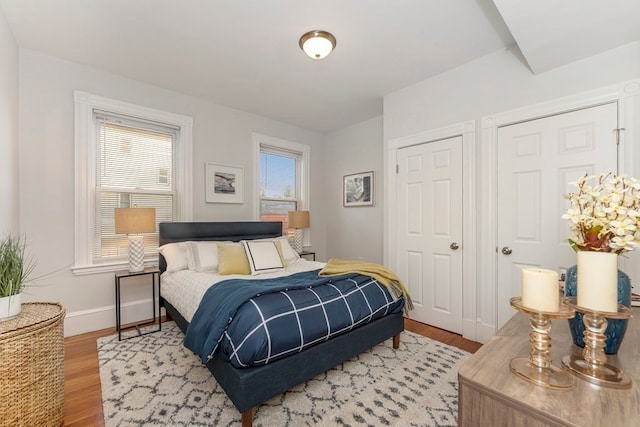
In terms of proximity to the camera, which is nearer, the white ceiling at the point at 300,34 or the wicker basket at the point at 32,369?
the wicker basket at the point at 32,369

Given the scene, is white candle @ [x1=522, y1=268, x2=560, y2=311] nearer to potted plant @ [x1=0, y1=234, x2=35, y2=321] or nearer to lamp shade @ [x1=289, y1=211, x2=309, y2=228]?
potted plant @ [x1=0, y1=234, x2=35, y2=321]

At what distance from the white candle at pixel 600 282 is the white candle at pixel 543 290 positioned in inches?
4.6

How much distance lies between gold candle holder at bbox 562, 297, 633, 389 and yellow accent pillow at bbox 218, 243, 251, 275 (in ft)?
8.26

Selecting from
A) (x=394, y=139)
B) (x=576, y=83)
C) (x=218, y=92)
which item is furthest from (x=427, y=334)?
(x=218, y=92)

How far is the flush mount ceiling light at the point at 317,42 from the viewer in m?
2.34

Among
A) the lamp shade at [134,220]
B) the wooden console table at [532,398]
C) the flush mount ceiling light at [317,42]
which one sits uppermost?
the flush mount ceiling light at [317,42]

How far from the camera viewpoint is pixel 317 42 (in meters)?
2.35

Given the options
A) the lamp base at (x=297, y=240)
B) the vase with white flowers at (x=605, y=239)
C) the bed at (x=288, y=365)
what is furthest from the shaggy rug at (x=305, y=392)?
the lamp base at (x=297, y=240)

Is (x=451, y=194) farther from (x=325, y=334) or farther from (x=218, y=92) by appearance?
(x=218, y=92)

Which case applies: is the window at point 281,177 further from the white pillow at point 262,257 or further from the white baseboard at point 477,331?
the white baseboard at point 477,331

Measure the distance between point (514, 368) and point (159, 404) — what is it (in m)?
2.02

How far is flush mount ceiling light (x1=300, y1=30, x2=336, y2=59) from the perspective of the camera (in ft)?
7.68

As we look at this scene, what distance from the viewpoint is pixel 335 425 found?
165 centimetres

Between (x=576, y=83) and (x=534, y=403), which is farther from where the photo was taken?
(x=576, y=83)
